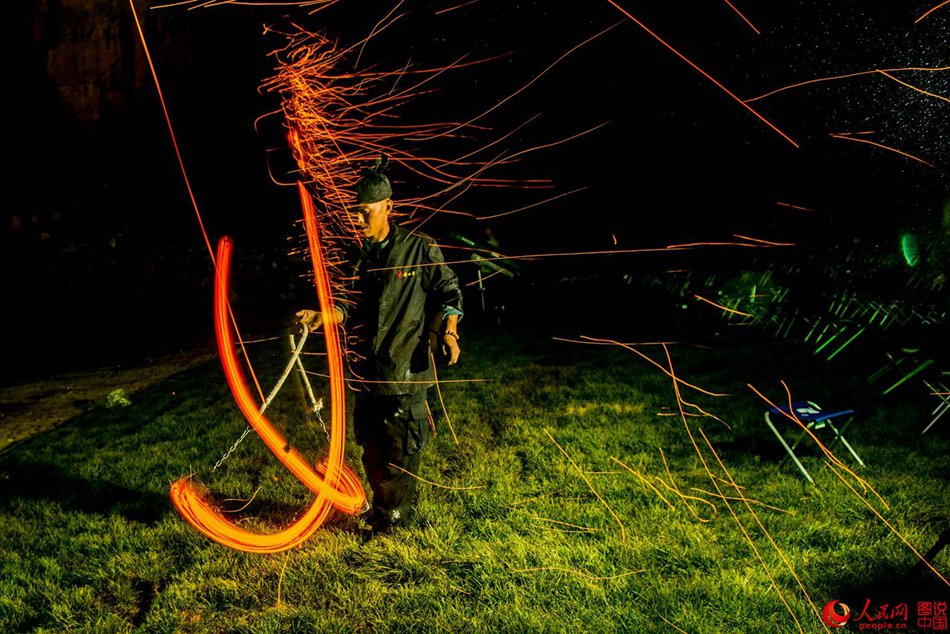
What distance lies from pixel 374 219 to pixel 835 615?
11.8 feet

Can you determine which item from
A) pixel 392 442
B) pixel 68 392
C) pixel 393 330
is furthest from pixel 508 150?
pixel 392 442

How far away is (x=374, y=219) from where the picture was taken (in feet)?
12.2

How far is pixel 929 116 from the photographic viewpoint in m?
6.86

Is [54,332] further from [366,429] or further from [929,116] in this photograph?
[929,116]

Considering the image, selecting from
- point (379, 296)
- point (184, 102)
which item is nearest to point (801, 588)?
point (379, 296)

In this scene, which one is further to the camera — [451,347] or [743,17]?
[743,17]

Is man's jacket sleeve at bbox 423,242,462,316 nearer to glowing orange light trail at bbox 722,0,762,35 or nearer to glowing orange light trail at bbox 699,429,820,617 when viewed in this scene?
glowing orange light trail at bbox 699,429,820,617

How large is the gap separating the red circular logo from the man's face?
3471 mm

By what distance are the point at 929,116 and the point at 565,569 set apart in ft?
24.4

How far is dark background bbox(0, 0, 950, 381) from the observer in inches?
307

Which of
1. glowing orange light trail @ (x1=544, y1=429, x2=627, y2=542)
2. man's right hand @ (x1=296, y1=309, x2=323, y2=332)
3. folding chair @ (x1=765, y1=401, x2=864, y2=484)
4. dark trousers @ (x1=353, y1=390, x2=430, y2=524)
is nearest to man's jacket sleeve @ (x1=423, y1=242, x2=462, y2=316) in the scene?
dark trousers @ (x1=353, y1=390, x2=430, y2=524)

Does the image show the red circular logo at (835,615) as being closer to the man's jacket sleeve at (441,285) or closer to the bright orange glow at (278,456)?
the man's jacket sleeve at (441,285)

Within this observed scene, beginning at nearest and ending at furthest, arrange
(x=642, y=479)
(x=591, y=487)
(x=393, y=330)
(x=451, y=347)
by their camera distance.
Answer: (x=451, y=347)
(x=393, y=330)
(x=591, y=487)
(x=642, y=479)

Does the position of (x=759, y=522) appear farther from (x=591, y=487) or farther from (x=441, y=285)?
(x=441, y=285)
